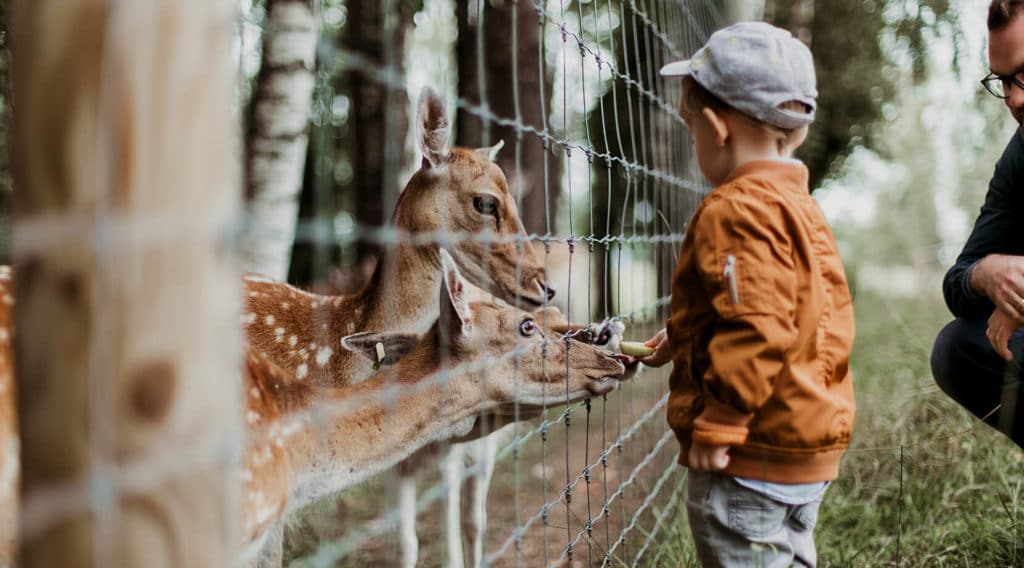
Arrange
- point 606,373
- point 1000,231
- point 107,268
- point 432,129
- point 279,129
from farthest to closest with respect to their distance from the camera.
→ point 279,129 → point 432,129 → point 1000,231 → point 606,373 → point 107,268

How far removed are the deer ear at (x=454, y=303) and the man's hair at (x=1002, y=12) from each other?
5.99 ft

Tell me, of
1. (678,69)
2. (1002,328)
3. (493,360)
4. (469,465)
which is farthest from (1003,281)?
(469,465)

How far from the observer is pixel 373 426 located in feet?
9.59

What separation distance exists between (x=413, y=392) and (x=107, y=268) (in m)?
2.03

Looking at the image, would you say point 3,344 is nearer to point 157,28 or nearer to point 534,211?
point 157,28

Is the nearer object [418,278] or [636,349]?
[636,349]

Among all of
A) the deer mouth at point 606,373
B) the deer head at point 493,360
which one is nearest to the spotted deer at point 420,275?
the deer head at point 493,360

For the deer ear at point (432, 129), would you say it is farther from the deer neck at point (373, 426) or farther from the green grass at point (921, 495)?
the green grass at point (921, 495)

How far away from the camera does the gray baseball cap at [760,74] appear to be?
2.26m

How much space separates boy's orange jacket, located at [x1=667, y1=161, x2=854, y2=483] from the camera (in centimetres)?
207

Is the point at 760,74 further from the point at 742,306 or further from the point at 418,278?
the point at 418,278

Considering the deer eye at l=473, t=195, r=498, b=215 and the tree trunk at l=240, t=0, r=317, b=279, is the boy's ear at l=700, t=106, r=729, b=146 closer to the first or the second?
the deer eye at l=473, t=195, r=498, b=215

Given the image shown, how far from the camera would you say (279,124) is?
18.4 ft

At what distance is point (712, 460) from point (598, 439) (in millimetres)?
4744
